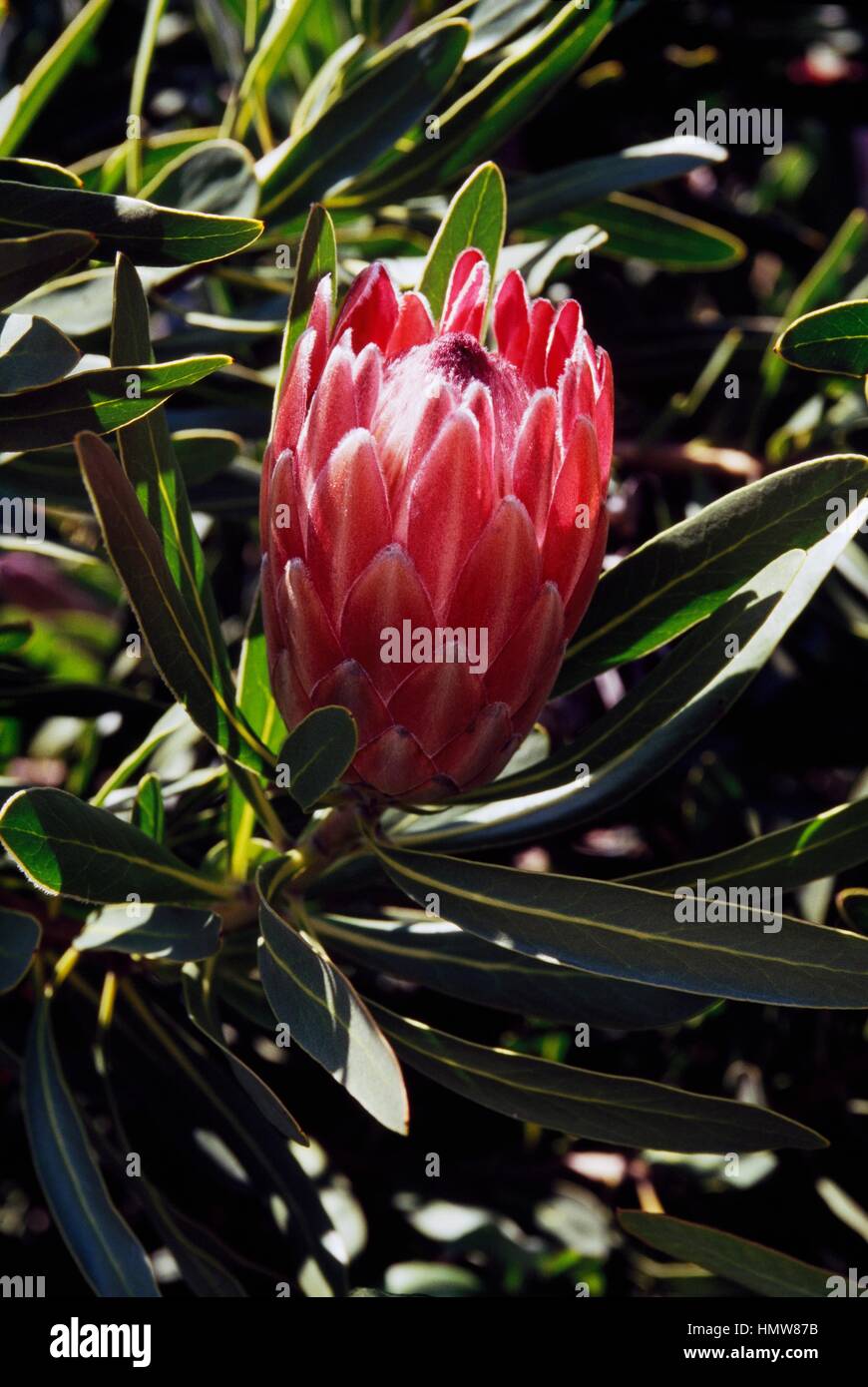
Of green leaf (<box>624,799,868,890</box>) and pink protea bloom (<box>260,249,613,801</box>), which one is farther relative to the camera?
green leaf (<box>624,799,868,890</box>)

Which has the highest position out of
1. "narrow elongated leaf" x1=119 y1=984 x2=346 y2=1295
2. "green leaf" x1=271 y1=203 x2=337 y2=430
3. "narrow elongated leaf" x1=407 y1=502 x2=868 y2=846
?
"green leaf" x1=271 y1=203 x2=337 y2=430

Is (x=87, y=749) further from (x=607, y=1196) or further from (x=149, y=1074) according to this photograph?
(x=607, y=1196)

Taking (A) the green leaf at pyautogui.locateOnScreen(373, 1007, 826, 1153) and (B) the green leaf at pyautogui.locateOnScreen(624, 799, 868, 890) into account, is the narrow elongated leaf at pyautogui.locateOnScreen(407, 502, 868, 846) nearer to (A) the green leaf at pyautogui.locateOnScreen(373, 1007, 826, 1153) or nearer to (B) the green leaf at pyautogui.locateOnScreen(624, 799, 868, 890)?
(B) the green leaf at pyautogui.locateOnScreen(624, 799, 868, 890)

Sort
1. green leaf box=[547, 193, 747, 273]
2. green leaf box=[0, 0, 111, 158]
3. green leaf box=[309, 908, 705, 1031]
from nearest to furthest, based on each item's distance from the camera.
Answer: green leaf box=[309, 908, 705, 1031]
green leaf box=[0, 0, 111, 158]
green leaf box=[547, 193, 747, 273]

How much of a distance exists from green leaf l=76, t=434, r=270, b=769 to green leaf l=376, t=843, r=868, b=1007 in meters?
0.22

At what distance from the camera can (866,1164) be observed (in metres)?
1.49

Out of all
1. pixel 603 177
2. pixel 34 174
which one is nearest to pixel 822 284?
pixel 603 177

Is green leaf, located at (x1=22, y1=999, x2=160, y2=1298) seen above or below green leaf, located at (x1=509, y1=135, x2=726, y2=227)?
below

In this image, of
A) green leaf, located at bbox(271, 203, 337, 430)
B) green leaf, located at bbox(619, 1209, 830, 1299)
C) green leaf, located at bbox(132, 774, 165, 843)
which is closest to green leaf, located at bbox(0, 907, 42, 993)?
green leaf, located at bbox(132, 774, 165, 843)

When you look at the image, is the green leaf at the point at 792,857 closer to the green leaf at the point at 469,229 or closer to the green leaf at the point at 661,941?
the green leaf at the point at 661,941

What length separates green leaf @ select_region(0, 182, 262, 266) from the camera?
90cm

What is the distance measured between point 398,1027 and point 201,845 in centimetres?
38

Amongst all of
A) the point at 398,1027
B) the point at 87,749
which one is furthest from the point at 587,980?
the point at 87,749

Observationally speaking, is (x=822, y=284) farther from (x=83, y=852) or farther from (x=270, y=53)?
(x=83, y=852)
